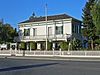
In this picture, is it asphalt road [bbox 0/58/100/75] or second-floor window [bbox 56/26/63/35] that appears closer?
asphalt road [bbox 0/58/100/75]

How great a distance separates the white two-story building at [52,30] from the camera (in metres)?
67.8

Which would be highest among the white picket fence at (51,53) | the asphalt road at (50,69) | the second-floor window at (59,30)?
the second-floor window at (59,30)

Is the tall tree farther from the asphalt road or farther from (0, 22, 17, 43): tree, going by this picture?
the asphalt road

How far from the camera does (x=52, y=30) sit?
69.7 metres

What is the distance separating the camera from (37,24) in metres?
72.6

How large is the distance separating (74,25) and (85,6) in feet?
16.3

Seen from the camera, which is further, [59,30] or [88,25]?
[59,30]

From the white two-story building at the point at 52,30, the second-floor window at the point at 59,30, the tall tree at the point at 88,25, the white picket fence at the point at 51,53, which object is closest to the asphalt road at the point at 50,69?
the white picket fence at the point at 51,53

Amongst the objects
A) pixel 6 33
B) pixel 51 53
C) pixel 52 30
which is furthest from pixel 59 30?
pixel 6 33

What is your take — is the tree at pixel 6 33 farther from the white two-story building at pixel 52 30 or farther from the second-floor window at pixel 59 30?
the second-floor window at pixel 59 30

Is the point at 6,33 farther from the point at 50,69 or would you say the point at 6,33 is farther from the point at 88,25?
the point at 50,69

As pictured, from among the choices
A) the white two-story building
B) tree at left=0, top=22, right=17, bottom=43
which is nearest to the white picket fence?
the white two-story building

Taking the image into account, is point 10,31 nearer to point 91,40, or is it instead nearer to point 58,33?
point 58,33

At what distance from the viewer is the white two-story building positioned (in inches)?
2667
